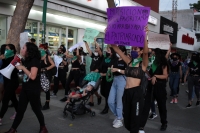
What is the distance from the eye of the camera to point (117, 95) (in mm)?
5746

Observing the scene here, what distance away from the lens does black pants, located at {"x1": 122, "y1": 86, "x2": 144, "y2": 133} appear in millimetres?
4039

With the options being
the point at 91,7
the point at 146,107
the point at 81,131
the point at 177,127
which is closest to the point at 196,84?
the point at 177,127

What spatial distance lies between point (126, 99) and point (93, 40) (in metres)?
3.48

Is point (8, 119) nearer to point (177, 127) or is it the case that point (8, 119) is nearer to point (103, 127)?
point (103, 127)

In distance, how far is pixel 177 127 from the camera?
239 inches

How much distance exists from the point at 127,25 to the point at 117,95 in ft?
7.27

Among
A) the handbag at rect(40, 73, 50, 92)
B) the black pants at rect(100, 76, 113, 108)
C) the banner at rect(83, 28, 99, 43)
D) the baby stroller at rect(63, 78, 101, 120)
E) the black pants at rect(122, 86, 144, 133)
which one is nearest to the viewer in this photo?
the black pants at rect(122, 86, 144, 133)

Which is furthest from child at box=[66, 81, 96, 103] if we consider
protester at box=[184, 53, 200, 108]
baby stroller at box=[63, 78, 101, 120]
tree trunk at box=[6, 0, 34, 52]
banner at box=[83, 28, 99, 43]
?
protester at box=[184, 53, 200, 108]

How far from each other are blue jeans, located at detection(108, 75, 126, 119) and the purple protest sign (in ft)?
5.78

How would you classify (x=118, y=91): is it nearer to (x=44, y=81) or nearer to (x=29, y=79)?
(x=44, y=81)

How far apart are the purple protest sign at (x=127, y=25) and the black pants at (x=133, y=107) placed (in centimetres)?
82

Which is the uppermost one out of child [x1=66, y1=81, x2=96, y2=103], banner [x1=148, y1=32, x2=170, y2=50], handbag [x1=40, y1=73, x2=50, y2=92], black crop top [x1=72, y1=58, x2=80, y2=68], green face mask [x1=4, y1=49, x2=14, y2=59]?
banner [x1=148, y1=32, x2=170, y2=50]

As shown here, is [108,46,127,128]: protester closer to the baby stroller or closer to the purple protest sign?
the baby stroller

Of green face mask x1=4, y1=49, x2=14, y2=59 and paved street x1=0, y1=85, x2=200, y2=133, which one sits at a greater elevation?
green face mask x1=4, y1=49, x2=14, y2=59
